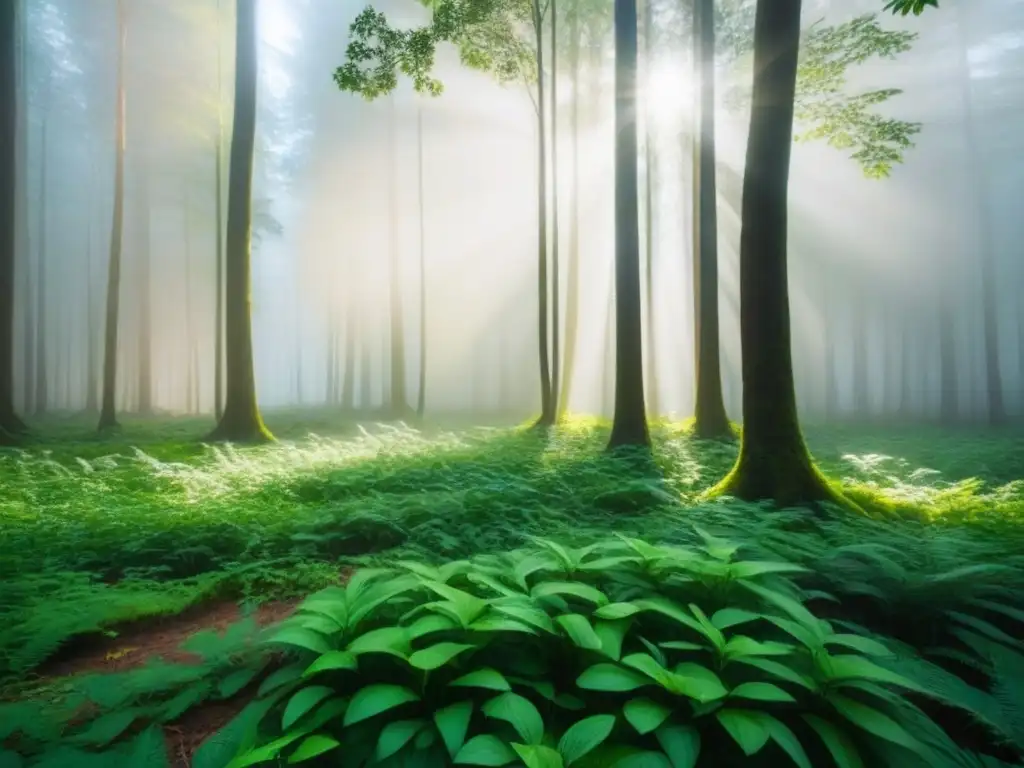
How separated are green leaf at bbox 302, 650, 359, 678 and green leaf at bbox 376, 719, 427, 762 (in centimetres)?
25

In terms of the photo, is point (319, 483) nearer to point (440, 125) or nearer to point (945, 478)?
point (945, 478)

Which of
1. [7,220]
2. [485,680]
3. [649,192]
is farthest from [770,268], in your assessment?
[649,192]

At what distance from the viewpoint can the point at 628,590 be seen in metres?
2.46

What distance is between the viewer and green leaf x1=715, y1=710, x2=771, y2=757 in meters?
1.49

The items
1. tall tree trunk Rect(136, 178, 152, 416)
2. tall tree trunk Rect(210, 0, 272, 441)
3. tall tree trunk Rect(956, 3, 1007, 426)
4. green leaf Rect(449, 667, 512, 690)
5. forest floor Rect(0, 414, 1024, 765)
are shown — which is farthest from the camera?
tall tree trunk Rect(136, 178, 152, 416)

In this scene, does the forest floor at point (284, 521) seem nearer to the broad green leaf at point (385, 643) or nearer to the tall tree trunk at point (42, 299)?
the broad green leaf at point (385, 643)

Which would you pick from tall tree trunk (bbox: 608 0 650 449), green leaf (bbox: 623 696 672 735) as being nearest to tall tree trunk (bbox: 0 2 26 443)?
tall tree trunk (bbox: 608 0 650 449)

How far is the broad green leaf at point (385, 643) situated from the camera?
Answer: 189 centimetres

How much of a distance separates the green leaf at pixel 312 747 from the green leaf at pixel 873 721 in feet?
5.32

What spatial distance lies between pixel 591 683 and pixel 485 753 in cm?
42

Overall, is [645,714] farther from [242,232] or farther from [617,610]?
[242,232]

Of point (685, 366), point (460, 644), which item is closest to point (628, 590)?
point (460, 644)

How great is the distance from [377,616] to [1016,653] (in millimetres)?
2712

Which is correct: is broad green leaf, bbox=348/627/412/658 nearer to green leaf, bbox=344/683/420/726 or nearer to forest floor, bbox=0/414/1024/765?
green leaf, bbox=344/683/420/726
